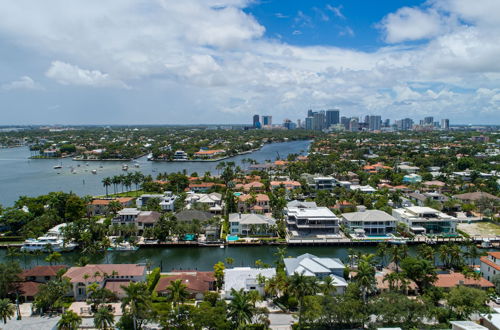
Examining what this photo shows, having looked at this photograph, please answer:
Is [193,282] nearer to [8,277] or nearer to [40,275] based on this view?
[40,275]

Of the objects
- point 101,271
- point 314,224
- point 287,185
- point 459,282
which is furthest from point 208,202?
point 459,282

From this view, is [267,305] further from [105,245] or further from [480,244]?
[480,244]

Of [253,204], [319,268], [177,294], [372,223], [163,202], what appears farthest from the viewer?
[253,204]

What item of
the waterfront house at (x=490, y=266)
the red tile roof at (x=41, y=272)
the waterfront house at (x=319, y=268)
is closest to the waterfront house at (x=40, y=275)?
the red tile roof at (x=41, y=272)

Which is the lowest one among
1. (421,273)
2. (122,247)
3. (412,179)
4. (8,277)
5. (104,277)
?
(122,247)

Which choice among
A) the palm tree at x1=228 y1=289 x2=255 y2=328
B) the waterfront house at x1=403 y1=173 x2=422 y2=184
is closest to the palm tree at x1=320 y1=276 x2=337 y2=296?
the palm tree at x1=228 y1=289 x2=255 y2=328

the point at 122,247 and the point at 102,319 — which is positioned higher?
the point at 102,319
